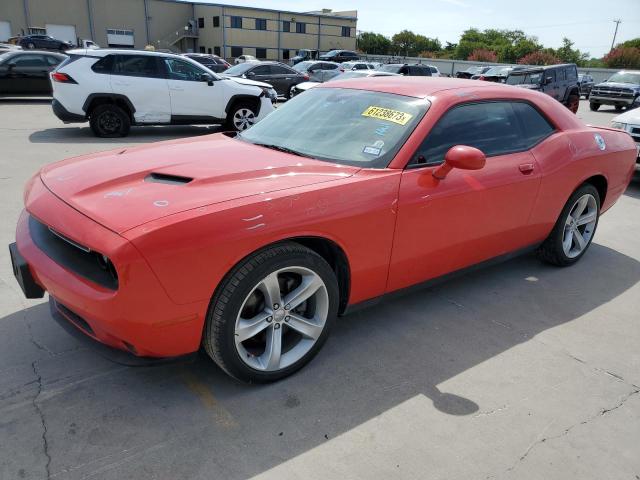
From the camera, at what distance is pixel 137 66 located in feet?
31.8

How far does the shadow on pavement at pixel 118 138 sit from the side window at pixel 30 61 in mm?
5260

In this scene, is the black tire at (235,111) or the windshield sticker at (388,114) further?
the black tire at (235,111)

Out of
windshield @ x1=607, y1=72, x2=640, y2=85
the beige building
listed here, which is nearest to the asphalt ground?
windshield @ x1=607, y1=72, x2=640, y2=85

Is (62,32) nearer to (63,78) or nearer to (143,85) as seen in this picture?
(63,78)

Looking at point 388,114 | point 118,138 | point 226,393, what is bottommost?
point 118,138

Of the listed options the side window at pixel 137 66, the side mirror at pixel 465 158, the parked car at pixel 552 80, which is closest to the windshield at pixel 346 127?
the side mirror at pixel 465 158

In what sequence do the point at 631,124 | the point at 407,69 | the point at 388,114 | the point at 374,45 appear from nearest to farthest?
the point at 388,114, the point at 631,124, the point at 407,69, the point at 374,45

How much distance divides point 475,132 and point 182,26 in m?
58.9

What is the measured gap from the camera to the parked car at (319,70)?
21453mm

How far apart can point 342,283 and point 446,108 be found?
1.33 metres

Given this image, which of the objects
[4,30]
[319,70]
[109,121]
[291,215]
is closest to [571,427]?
[291,215]

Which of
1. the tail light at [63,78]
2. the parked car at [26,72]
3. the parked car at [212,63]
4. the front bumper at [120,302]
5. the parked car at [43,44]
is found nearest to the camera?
the front bumper at [120,302]

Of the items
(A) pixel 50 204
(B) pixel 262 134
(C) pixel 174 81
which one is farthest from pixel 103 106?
(A) pixel 50 204

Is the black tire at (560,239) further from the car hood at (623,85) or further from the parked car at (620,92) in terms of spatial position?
the car hood at (623,85)
